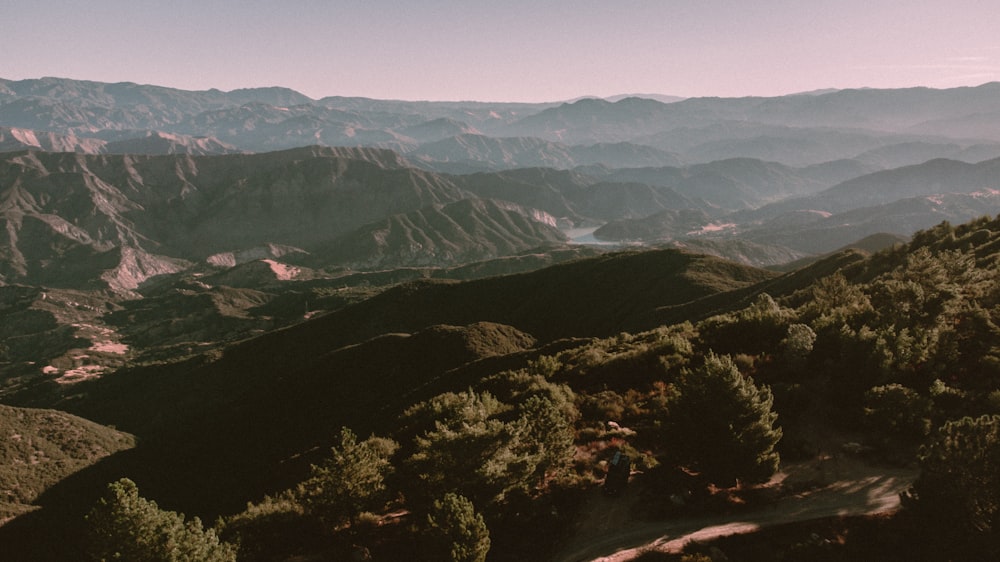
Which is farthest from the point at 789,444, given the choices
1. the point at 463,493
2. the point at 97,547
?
the point at 97,547

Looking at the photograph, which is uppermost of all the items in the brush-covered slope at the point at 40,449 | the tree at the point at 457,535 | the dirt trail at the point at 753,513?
the tree at the point at 457,535

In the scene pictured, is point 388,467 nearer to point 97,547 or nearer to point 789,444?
point 97,547

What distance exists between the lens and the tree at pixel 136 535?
18.6 meters

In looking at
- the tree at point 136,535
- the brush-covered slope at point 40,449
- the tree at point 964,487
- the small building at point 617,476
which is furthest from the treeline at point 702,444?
the brush-covered slope at point 40,449

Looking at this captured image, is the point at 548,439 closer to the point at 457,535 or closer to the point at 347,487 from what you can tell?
the point at 457,535

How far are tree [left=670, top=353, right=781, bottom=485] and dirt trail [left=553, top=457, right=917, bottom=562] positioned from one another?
196 cm

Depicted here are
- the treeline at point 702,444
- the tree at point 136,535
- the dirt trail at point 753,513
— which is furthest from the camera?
the dirt trail at point 753,513

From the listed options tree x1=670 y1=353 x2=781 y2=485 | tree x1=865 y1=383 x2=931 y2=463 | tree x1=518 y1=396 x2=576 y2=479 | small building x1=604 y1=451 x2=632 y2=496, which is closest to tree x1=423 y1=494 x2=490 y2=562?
tree x1=518 y1=396 x2=576 y2=479

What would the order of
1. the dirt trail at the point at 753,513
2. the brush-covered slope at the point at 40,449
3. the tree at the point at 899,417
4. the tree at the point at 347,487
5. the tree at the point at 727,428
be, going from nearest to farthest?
1. the dirt trail at the point at 753,513
2. the tree at the point at 727,428
3. the tree at the point at 347,487
4. the tree at the point at 899,417
5. the brush-covered slope at the point at 40,449

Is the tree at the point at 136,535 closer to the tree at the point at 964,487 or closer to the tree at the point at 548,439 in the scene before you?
the tree at the point at 548,439

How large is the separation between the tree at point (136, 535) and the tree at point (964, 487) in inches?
1162

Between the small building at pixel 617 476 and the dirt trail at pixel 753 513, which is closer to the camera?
the dirt trail at pixel 753 513

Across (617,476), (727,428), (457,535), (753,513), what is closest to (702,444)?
(727,428)

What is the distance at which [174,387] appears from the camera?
143 metres
